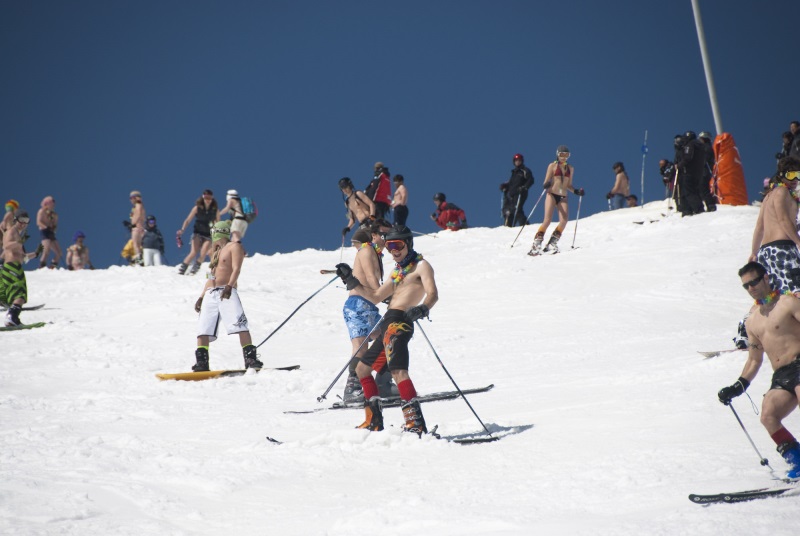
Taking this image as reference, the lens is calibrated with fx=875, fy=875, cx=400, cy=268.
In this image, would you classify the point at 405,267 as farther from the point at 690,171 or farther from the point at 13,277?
the point at 690,171

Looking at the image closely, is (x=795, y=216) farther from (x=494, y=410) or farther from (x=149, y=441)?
(x=149, y=441)

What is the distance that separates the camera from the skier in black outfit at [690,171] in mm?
19375

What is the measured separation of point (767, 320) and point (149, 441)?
4567 mm

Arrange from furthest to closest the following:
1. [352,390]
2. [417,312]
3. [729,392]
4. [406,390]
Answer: [352,390]
[406,390]
[417,312]
[729,392]

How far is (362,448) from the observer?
6332mm

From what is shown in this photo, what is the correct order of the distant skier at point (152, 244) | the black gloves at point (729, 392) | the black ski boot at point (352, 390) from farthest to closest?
the distant skier at point (152, 244) → the black ski boot at point (352, 390) → the black gloves at point (729, 392)

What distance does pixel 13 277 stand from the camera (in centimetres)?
1423

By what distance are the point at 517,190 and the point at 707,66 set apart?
7401mm

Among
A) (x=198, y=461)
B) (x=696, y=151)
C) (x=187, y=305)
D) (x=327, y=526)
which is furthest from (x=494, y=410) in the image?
(x=696, y=151)

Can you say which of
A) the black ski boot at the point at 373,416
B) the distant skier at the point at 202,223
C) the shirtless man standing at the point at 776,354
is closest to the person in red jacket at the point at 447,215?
the distant skier at the point at 202,223

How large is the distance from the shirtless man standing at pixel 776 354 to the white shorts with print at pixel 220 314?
21.5 feet

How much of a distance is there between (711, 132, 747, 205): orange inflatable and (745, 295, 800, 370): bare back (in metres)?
17.4

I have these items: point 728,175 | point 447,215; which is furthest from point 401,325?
point 447,215

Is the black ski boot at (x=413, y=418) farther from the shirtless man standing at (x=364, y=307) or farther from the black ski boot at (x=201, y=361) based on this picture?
the black ski boot at (x=201, y=361)
